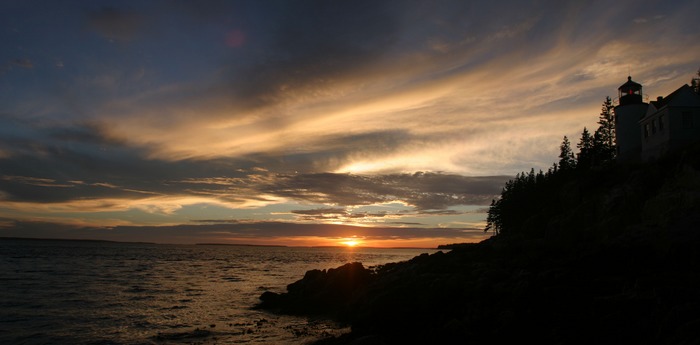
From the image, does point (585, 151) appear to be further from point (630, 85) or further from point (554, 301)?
point (554, 301)

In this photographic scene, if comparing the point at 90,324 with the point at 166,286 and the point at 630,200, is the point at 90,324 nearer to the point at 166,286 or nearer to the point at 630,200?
the point at 166,286

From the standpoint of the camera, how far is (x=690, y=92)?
3497 centimetres

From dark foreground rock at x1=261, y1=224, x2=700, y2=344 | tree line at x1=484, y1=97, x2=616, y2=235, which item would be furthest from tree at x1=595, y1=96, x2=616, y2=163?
dark foreground rock at x1=261, y1=224, x2=700, y2=344

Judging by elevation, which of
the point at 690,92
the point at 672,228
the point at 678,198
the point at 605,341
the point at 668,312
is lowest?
the point at 605,341

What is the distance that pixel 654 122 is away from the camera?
3747 centimetres

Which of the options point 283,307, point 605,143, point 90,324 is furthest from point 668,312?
point 605,143

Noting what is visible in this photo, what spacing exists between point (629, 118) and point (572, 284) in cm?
3273

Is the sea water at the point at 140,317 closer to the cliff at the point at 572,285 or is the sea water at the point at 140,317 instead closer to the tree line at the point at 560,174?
the cliff at the point at 572,285

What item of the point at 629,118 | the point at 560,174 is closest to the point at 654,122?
the point at 629,118

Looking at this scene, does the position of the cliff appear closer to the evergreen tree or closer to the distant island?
the distant island

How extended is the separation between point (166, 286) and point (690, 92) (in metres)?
49.1

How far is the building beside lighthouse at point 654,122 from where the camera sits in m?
34.2

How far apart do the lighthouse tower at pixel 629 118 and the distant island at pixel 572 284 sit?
714 cm

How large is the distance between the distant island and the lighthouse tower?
714 centimetres
